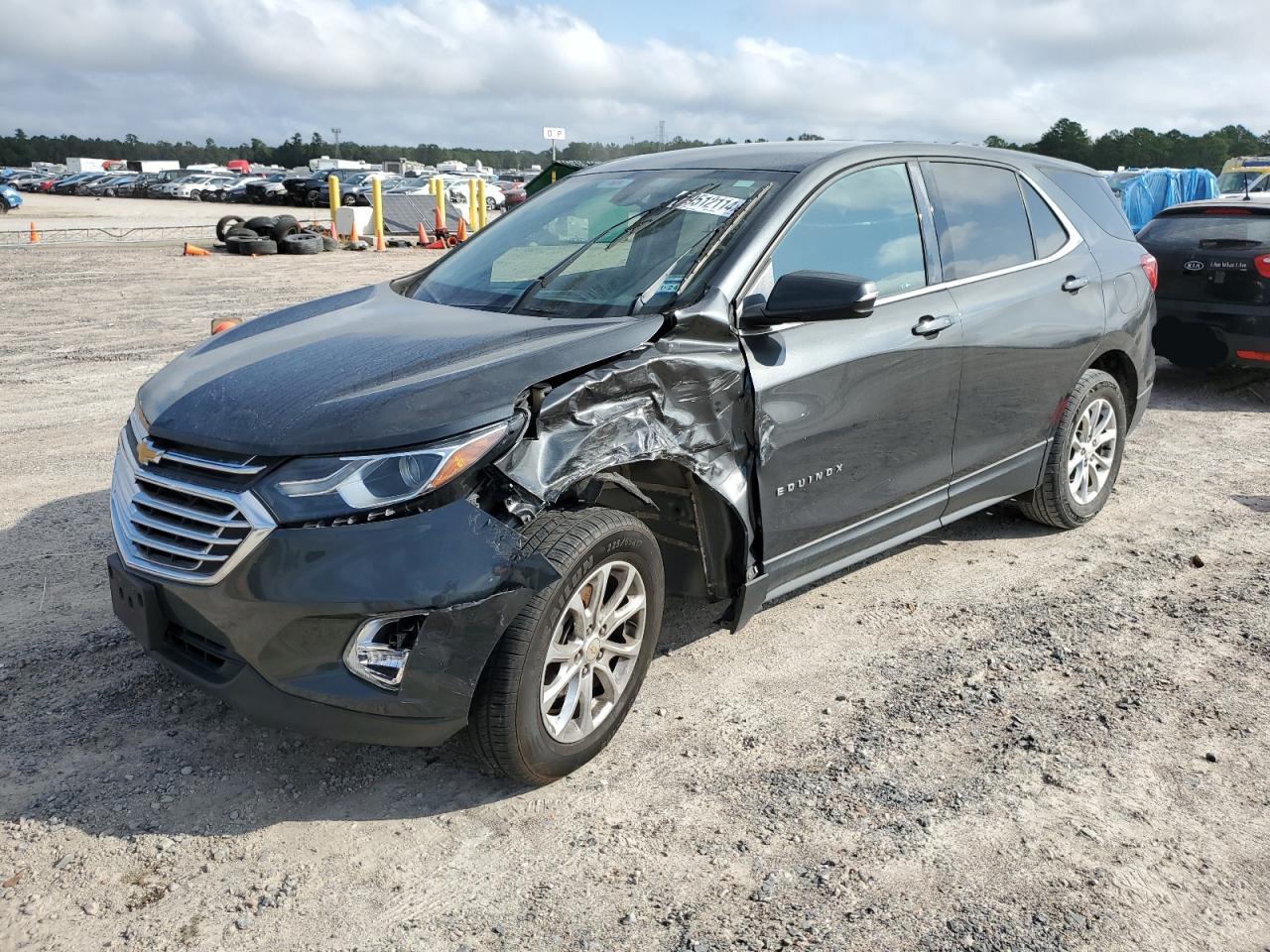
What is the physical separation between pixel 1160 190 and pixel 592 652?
2439cm

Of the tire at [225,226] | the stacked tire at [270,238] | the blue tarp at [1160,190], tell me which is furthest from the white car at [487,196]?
the blue tarp at [1160,190]

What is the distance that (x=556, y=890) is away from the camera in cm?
267

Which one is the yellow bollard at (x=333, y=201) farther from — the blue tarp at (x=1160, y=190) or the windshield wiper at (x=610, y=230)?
the windshield wiper at (x=610, y=230)

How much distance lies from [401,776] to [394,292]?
77.2 inches

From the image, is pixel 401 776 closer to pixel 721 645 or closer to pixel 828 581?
pixel 721 645

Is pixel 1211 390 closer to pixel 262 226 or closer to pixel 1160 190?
pixel 1160 190

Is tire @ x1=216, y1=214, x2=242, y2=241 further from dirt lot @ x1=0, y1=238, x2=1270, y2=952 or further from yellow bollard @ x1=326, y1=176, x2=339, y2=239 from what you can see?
dirt lot @ x1=0, y1=238, x2=1270, y2=952

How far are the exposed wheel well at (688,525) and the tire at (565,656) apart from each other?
24 centimetres

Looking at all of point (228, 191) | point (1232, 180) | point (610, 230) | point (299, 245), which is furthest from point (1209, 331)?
point (228, 191)

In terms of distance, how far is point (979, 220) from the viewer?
4.47 metres

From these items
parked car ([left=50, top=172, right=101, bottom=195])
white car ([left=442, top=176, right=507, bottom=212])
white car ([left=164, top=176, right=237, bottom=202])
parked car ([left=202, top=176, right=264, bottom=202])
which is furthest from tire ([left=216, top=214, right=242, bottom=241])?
parked car ([left=50, top=172, right=101, bottom=195])

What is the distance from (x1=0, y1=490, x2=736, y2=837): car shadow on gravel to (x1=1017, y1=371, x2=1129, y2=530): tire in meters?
2.15

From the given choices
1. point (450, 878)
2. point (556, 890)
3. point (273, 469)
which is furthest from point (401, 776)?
point (273, 469)

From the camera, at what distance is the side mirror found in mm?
3258
